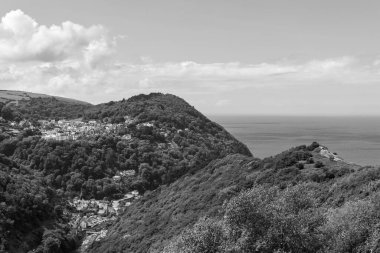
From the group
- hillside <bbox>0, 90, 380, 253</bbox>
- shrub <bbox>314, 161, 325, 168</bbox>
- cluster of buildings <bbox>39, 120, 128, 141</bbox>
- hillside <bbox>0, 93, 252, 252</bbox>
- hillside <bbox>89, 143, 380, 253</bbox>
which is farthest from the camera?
cluster of buildings <bbox>39, 120, 128, 141</bbox>

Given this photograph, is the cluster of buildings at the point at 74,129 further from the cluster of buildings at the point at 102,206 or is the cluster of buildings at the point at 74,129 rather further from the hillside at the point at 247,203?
the hillside at the point at 247,203

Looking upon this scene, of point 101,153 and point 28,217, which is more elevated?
point 101,153

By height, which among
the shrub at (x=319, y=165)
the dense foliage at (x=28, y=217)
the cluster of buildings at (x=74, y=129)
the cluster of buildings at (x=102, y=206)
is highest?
the shrub at (x=319, y=165)

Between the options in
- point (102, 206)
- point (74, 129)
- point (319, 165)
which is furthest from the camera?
point (74, 129)

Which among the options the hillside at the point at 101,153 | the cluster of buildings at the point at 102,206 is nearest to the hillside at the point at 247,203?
the hillside at the point at 101,153

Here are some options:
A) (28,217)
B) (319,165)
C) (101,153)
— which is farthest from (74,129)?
(319,165)

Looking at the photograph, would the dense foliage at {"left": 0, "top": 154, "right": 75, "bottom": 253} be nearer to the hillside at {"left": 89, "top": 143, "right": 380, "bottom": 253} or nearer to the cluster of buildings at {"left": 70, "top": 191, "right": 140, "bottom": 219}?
the cluster of buildings at {"left": 70, "top": 191, "right": 140, "bottom": 219}

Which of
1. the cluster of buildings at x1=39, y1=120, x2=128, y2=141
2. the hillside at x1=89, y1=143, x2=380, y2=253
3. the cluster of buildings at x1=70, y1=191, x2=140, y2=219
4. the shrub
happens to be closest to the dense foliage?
the cluster of buildings at x1=70, y1=191, x2=140, y2=219

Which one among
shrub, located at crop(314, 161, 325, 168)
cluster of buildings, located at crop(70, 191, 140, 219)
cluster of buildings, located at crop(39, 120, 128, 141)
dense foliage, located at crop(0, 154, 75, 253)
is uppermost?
shrub, located at crop(314, 161, 325, 168)

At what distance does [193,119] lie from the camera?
13975cm

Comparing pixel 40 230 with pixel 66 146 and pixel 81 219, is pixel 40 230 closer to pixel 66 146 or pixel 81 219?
pixel 81 219

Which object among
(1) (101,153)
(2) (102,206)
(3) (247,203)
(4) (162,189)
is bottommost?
(2) (102,206)

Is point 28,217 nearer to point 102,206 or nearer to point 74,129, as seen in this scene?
point 102,206

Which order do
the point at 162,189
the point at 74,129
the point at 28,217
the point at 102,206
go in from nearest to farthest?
1. the point at 28,217
2. the point at 162,189
3. the point at 102,206
4. the point at 74,129
